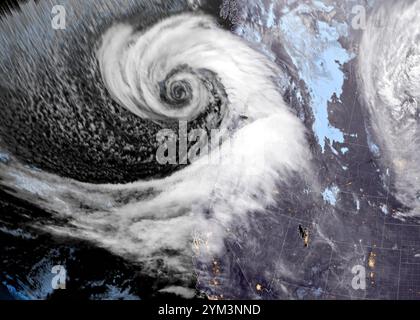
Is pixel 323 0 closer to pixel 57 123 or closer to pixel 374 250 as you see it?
pixel 374 250

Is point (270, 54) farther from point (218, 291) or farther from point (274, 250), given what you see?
point (218, 291)

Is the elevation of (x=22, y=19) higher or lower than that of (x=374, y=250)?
higher

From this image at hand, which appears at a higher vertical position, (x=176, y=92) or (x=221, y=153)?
(x=176, y=92)

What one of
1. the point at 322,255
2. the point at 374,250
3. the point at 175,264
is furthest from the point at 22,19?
the point at 374,250
